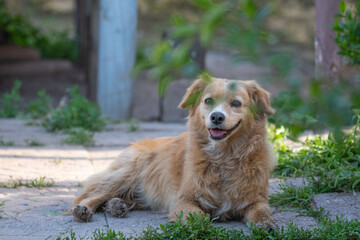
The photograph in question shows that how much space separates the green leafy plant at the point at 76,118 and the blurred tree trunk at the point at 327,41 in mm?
3343

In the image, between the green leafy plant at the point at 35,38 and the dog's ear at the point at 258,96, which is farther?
the green leafy plant at the point at 35,38

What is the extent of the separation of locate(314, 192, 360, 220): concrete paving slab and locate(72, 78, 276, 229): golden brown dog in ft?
1.74

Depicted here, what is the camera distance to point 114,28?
8492 mm

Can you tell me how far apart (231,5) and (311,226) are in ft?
8.76

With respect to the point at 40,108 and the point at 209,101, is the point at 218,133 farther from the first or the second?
the point at 40,108

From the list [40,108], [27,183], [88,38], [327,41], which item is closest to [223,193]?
[27,183]

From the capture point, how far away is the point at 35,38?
46.5ft

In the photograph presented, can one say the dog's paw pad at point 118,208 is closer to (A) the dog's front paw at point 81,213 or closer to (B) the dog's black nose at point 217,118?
(A) the dog's front paw at point 81,213

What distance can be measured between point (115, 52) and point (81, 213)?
16.8ft

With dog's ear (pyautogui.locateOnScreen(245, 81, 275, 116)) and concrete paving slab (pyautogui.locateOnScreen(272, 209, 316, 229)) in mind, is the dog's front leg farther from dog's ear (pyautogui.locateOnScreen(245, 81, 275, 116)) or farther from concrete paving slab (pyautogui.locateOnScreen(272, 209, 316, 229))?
dog's ear (pyautogui.locateOnScreen(245, 81, 275, 116))

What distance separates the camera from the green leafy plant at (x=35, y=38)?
13.5m

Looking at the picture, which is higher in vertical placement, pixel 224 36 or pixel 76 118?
pixel 224 36

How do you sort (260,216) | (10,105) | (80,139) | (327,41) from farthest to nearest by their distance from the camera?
(10,105)
(327,41)
(80,139)
(260,216)

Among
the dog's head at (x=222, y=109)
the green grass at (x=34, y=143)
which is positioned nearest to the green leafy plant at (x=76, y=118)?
the green grass at (x=34, y=143)
